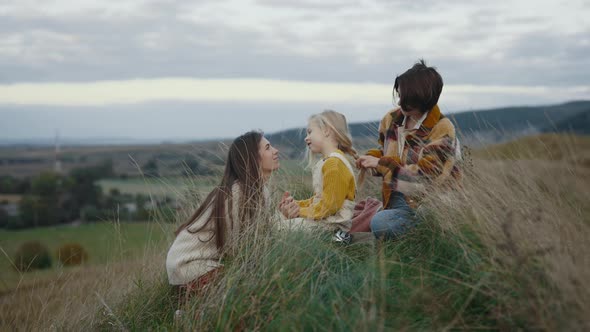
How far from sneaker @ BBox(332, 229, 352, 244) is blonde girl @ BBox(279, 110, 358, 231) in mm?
86

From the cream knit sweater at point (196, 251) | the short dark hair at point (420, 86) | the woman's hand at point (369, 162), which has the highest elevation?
the short dark hair at point (420, 86)

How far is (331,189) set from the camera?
4.49m

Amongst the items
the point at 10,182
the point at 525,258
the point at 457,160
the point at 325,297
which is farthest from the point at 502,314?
the point at 10,182

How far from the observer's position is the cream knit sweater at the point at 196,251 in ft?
13.6

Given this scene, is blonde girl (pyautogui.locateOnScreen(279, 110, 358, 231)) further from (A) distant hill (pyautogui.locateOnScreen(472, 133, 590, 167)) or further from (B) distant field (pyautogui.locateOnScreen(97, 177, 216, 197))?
(B) distant field (pyautogui.locateOnScreen(97, 177, 216, 197))

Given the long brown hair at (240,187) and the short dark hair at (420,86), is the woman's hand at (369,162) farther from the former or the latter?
the long brown hair at (240,187)

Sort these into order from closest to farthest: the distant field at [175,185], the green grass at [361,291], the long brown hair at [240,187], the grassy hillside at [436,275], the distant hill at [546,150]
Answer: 1. the grassy hillside at [436,275]
2. the green grass at [361,291]
3. the distant hill at [546,150]
4. the long brown hair at [240,187]
5. the distant field at [175,185]

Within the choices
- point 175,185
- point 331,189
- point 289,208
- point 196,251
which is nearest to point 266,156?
point 289,208

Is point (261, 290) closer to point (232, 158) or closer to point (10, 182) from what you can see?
point (232, 158)

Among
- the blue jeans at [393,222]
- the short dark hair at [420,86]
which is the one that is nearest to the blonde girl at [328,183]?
the blue jeans at [393,222]

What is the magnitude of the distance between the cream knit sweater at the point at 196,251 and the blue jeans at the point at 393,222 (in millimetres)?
1091

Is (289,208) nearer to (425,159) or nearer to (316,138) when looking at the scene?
(316,138)

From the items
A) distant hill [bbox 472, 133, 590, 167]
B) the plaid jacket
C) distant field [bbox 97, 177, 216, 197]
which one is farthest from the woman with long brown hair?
distant hill [bbox 472, 133, 590, 167]

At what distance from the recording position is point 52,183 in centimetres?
5459
